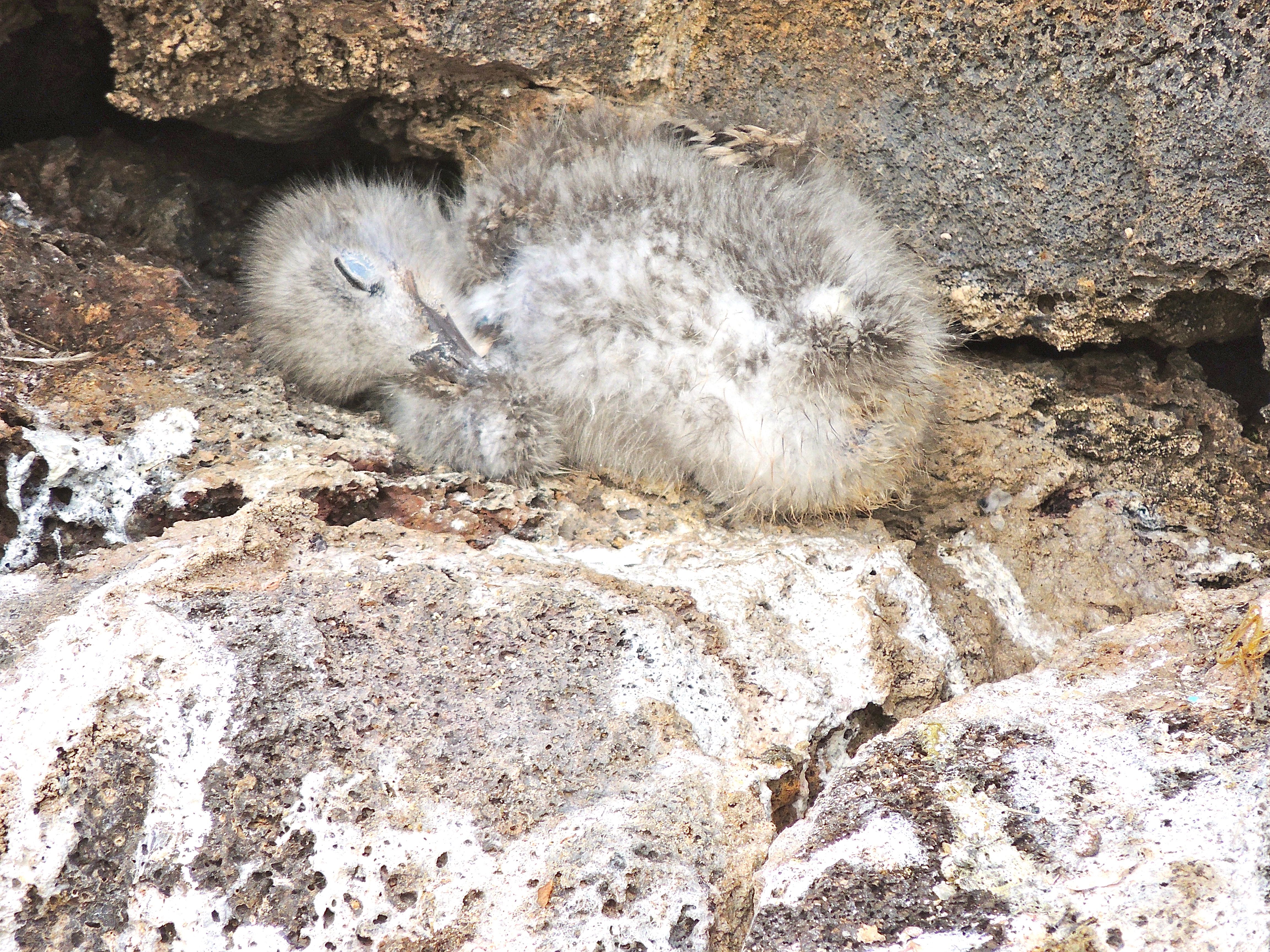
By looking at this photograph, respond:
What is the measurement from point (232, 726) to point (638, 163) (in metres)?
1.28

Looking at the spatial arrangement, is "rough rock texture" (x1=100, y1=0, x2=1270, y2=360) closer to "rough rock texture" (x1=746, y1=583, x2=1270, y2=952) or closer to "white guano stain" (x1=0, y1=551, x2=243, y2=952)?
"rough rock texture" (x1=746, y1=583, x2=1270, y2=952)

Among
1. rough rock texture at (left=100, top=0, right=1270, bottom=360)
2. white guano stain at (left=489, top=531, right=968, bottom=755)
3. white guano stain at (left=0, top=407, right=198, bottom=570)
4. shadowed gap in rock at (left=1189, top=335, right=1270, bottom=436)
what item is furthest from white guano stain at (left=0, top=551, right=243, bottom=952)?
shadowed gap in rock at (left=1189, top=335, right=1270, bottom=436)

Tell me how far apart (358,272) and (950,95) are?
48.1 inches

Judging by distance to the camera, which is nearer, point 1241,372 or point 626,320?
point 626,320

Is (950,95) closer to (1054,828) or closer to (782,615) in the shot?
(782,615)

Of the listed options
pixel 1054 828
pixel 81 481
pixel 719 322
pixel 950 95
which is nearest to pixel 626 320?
pixel 719 322

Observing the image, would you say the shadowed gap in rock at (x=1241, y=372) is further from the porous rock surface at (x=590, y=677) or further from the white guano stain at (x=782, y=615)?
the white guano stain at (x=782, y=615)

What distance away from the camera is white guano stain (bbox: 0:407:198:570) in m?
1.69

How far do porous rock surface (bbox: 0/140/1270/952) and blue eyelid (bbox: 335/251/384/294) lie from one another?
0.87 feet

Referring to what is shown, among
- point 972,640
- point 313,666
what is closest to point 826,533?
point 972,640

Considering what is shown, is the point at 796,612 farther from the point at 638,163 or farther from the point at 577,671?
the point at 638,163

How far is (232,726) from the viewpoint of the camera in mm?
1374

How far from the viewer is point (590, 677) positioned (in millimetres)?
1544

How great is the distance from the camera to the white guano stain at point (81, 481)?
1.69m
